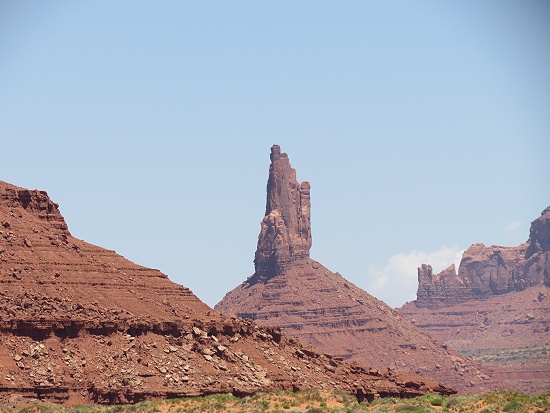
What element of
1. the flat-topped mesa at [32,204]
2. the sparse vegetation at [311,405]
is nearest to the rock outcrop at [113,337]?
the flat-topped mesa at [32,204]

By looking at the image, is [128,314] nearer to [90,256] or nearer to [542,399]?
[90,256]

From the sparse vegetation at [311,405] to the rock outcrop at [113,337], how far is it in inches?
256

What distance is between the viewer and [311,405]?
88562 millimetres

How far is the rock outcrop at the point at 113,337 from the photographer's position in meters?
99.2

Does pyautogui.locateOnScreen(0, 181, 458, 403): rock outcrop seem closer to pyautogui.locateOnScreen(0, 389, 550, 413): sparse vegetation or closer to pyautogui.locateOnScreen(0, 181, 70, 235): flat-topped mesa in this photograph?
pyautogui.locateOnScreen(0, 181, 70, 235): flat-topped mesa

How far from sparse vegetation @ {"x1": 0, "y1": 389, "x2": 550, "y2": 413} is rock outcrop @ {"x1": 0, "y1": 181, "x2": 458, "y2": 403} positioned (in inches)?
256

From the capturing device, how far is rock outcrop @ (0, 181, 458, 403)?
326 feet

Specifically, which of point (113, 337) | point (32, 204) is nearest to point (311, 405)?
point (113, 337)

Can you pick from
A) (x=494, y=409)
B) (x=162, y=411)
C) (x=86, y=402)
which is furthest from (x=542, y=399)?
(x=86, y=402)

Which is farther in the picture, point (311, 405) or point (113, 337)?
point (113, 337)

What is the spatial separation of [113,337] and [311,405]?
69.6ft

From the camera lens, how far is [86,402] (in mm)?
97625

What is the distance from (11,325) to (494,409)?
115 feet

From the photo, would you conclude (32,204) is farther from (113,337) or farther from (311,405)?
(311,405)
